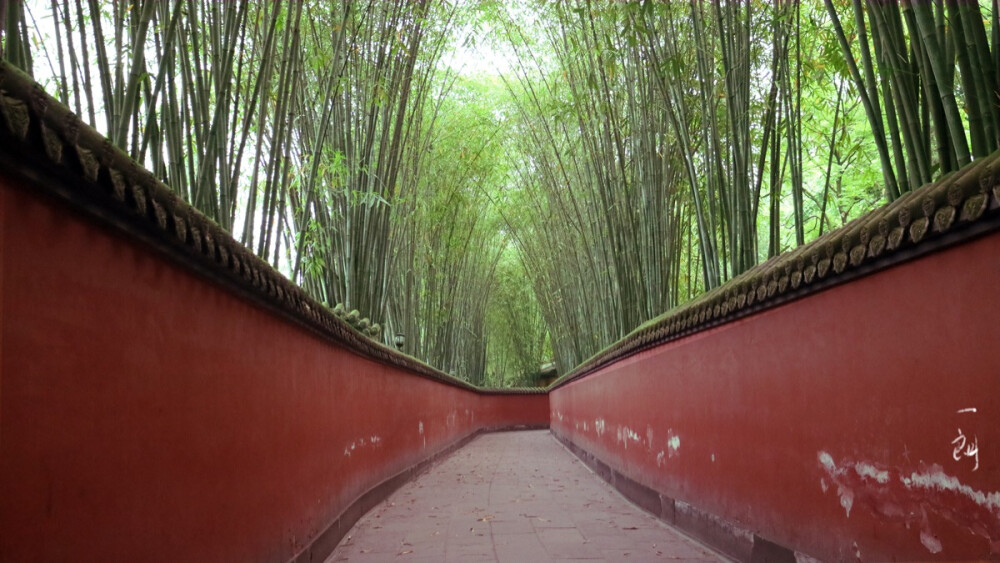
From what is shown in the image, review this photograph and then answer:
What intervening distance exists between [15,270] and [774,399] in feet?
7.60

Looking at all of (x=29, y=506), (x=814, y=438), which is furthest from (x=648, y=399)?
(x=29, y=506)

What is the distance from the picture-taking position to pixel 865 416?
6.63 ft

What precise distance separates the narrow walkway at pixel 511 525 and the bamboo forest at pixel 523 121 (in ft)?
4.29

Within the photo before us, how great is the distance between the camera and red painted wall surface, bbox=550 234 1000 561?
61.1 inches

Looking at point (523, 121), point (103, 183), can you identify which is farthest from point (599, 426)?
point (103, 183)

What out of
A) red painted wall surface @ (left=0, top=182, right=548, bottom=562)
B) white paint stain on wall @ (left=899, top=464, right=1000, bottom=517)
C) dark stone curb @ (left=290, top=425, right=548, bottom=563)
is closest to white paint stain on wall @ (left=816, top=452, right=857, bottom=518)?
white paint stain on wall @ (left=899, top=464, right=1000, bottom=517)

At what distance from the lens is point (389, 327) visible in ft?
30.7

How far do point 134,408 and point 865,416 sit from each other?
5.83ft

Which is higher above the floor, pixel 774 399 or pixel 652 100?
pixel 652 100

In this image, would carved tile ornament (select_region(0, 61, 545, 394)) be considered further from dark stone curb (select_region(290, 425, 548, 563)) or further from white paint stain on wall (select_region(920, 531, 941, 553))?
white paint stain on wall (select_region(920, 531, 941, 553))

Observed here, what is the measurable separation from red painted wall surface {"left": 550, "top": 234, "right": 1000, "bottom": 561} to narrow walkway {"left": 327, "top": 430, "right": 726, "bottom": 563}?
442 millimetres

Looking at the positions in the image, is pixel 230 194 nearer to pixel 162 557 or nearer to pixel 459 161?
pixel 162 557

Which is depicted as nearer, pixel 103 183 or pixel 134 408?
pixel 103 183

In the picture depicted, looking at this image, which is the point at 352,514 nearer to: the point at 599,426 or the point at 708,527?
the point at 708,527
